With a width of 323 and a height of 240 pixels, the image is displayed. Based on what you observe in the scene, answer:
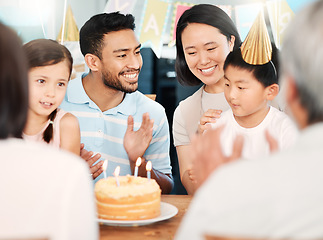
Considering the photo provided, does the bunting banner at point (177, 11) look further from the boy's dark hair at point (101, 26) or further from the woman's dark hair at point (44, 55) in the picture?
the woman's dark hair at point (44, 55)

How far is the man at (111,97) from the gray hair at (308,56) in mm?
1778

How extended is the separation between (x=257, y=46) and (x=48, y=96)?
1.10 m

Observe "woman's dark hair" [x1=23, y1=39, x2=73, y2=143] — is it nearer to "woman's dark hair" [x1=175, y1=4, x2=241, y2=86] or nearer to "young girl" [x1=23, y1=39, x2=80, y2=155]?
"young girl" [x1=23, y1=39, x2=80, y2=155]

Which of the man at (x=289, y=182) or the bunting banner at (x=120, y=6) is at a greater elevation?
the bunting banner at (x=120, y=6)

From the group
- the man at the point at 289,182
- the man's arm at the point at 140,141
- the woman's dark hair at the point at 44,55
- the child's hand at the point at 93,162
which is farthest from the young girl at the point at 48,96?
the man at the point at 289,182

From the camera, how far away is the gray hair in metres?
0.91

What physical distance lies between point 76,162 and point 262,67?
5.10ft

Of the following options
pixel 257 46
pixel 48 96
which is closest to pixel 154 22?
→ pixel 257 46

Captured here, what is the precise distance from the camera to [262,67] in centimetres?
233

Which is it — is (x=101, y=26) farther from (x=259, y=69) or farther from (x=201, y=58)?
(x=259, y=69)

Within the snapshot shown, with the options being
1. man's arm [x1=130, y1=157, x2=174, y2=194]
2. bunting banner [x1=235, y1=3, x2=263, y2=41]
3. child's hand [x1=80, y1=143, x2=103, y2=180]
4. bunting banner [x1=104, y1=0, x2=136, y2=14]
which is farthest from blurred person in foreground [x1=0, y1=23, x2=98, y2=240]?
bunting banner [x1=235, y1=3, x2=263, y2=41]

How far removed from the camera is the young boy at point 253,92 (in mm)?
2285

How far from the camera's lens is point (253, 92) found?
2.31m

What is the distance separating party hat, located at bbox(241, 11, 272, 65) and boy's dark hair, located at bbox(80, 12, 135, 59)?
829mm
